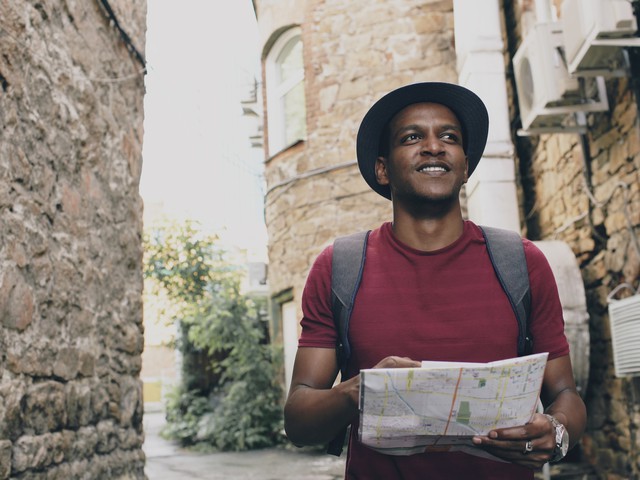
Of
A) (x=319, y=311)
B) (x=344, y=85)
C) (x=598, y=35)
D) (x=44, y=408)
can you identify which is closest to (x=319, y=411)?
(x=319, y=311)

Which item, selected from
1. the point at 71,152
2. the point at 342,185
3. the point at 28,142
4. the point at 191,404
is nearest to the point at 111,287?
the point at 71,152

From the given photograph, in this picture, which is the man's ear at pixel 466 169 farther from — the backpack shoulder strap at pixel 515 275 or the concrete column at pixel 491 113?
the concrete column at pixel 491 113

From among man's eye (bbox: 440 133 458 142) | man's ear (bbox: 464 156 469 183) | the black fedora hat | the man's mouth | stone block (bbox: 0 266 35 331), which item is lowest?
stone block (bbox: 0 266 35 331)

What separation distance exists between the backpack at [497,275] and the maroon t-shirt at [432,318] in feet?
0.06

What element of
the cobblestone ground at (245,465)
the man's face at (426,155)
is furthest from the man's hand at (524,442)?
the cobblestone ground at (245,465)

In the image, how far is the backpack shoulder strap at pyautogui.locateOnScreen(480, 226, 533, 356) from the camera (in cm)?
167

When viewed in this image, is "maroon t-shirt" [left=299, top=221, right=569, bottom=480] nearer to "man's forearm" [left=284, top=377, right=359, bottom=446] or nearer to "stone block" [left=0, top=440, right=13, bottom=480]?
"man's forearm" [left=284, top=377, right=359, bottom=446]

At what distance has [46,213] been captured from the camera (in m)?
3.08

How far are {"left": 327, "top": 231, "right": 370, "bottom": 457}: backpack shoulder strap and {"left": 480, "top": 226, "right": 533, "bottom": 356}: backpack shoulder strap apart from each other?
0.34 meters

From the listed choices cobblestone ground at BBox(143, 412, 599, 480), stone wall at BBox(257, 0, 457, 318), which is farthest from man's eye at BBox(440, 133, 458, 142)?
stone wall at BBox(257, 0, 457, 318)

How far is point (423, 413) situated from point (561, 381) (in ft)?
1.49

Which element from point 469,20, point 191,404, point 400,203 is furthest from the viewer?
point 191,404

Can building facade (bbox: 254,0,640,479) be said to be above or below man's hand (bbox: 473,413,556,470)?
above

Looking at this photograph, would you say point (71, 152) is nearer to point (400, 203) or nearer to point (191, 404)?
point (400, 203)
